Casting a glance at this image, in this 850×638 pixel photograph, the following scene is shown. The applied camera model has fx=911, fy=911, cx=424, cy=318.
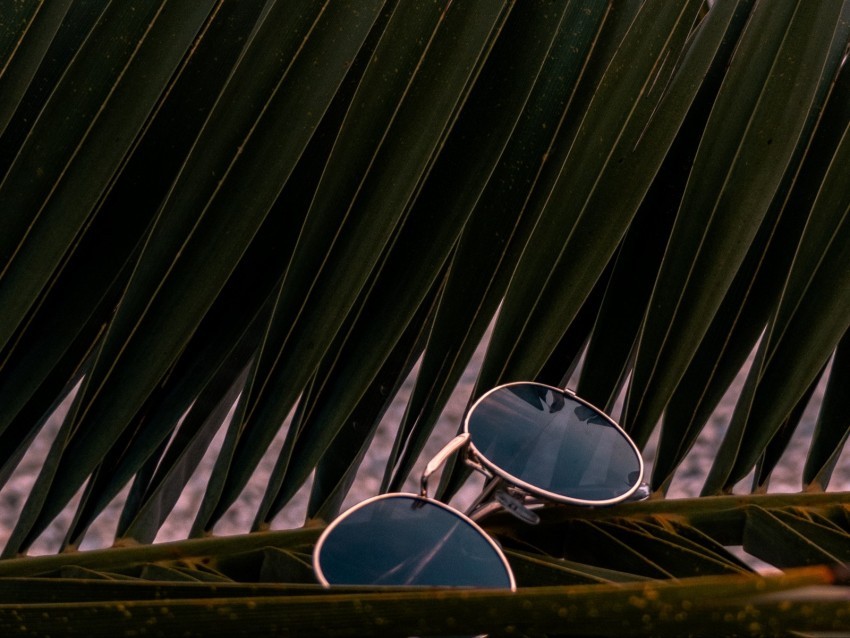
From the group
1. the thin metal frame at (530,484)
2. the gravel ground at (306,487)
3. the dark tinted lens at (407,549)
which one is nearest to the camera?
the dark tinted lens at (407,549)

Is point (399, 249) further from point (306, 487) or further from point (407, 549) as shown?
point (306, 487)

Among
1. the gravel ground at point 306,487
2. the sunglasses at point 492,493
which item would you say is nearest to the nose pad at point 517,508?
the sunglasses at point 492,493

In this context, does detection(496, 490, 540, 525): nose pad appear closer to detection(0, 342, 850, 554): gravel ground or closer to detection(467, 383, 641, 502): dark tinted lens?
detection(467, 383, 641, 502): dark tinted lens

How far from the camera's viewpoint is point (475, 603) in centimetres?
31

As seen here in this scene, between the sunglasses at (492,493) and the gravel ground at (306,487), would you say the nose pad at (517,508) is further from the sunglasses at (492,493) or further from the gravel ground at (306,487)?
the gravel ground at (306,487)

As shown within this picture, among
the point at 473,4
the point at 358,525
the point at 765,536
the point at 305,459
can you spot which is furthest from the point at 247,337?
the point at 765,536

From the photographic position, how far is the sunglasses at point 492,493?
0.61 meters

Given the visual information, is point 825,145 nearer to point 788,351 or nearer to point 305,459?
point 788,351

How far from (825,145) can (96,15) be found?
65 centimetres

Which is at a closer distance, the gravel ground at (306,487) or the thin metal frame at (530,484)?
the thin metal frame at (530,484)

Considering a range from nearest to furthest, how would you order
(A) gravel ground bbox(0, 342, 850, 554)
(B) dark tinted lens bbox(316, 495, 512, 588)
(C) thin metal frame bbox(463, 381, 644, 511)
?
(B) dark tinted lens bbox(316, 495, 512, 588), (C) thin metal frame bbox(463, 381, 644, 511), (A) gravel ground bbox(0, 342, 850, 554)

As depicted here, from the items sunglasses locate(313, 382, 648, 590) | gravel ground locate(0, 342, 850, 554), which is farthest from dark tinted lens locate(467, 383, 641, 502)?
gravel ground locate(0, 342, 850, 554)

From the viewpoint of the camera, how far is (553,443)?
0.78m

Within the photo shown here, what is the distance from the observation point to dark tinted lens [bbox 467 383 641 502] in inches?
28.4
